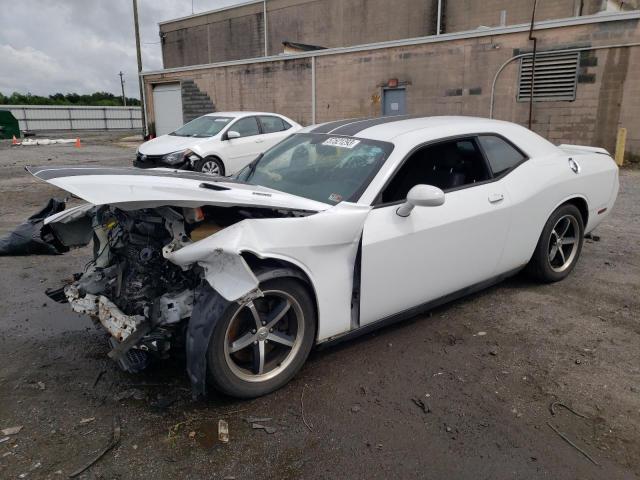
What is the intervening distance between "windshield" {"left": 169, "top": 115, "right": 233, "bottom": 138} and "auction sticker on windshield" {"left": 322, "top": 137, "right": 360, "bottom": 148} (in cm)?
765

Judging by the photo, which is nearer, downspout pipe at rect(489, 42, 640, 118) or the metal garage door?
downspout pipe at rect(489, 42, 640, 118)

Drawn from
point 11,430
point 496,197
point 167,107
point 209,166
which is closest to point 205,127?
point 209,166

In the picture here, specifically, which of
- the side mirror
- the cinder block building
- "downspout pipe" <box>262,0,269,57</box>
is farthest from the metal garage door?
the side mirror

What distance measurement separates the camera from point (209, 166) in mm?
10656

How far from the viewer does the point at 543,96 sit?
13992mm

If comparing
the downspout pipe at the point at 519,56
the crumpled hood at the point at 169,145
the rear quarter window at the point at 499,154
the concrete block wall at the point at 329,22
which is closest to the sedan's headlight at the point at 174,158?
the crumpled hood at the point at 169,145

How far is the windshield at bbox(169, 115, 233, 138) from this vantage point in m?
11.2

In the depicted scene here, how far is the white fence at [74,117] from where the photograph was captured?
1512 inches

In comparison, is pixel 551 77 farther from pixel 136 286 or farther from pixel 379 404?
pixel 136 286

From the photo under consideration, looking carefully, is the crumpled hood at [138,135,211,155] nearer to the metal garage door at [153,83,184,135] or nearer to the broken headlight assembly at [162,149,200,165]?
the broken headlight assembly at [162,149,200,165]

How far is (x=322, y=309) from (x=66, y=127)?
44.4 metres

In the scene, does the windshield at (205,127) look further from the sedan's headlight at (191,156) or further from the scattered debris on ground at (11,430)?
the scattered debris on ground at (11,430)

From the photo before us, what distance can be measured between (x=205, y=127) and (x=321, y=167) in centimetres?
848

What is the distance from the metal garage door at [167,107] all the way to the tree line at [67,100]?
1233 inches
